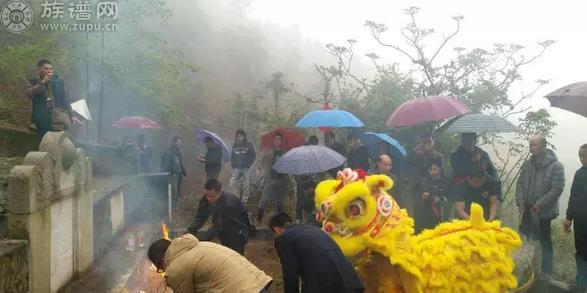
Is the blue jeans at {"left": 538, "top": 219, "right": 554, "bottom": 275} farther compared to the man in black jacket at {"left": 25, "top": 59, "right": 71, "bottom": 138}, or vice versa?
the man in black jacket at {"left": 25, "top": 59, "right": 71, "bottom": 138}

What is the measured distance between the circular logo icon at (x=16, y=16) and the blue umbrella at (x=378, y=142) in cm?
995

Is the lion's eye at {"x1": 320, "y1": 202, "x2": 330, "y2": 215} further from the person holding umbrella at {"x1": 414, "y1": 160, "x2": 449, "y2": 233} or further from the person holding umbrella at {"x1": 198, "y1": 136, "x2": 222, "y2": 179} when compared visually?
the person holding umbrella at {"x1": 198, "y1": 136, "x2": 222, "y2": 179}

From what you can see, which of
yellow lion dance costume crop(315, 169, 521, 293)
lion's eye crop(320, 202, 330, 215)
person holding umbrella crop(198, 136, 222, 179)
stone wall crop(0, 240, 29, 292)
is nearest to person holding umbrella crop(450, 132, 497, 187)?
yellow lion dance costume crop(315, 169, 521, 293)

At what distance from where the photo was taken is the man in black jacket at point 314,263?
165 inches

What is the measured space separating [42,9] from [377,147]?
10660mm

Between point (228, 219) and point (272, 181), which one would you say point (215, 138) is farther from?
point (228, 219)

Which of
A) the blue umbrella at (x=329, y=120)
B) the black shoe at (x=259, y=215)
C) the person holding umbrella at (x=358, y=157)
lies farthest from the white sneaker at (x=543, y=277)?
the black shoe at (x=259, y=215)

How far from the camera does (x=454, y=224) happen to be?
17.1ft

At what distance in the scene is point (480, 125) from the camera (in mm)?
7746

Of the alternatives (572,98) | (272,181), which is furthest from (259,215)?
(572,98)

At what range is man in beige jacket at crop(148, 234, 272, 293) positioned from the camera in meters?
4.05

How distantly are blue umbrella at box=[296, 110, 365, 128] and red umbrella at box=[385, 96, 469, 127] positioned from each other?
3.76ft

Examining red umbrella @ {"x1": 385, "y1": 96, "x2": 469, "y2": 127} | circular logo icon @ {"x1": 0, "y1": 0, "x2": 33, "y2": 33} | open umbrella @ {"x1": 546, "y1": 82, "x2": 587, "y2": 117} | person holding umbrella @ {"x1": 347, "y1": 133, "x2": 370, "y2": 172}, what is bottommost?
person holding umbrella @ {"x1": 347, "y1": 133, "x2": 370, "y2": 172}

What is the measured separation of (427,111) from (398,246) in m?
4.10
